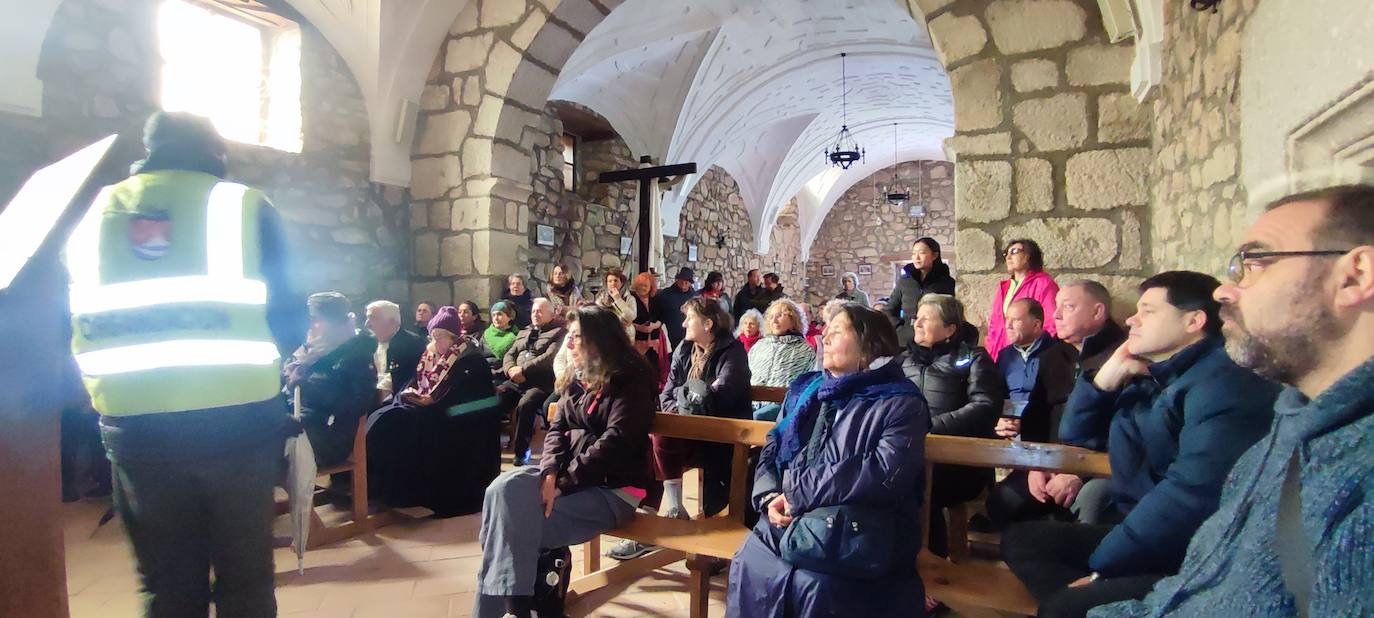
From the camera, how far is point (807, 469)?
71.2 inches

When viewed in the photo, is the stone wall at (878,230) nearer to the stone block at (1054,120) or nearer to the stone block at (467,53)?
the stone block at (467,53)

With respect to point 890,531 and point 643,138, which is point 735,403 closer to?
point 890,531

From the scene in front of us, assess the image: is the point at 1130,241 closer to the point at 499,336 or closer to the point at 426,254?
the point at 499,336

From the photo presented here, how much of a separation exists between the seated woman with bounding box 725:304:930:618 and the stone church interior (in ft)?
0.05

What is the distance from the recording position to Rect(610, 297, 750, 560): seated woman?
2.75 metres

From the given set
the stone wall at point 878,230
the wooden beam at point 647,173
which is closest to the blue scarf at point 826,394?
the wooden beam at point 647,173

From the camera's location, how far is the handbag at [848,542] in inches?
64.8

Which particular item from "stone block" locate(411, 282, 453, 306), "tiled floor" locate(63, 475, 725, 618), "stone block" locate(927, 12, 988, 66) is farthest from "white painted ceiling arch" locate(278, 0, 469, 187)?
"stone block" locate(927, 12, 988, 66)

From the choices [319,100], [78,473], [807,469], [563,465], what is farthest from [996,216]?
[78,473]

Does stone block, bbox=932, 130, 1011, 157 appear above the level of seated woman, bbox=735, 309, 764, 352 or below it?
above

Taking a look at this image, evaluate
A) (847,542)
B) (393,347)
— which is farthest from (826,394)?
(393,347)

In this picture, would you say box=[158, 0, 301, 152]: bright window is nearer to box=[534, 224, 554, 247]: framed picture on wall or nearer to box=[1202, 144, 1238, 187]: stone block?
box=[534, 224, 554, 247]: framed picture on wall

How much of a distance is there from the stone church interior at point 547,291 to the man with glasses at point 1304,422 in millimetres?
13

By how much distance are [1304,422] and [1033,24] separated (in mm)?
3358
